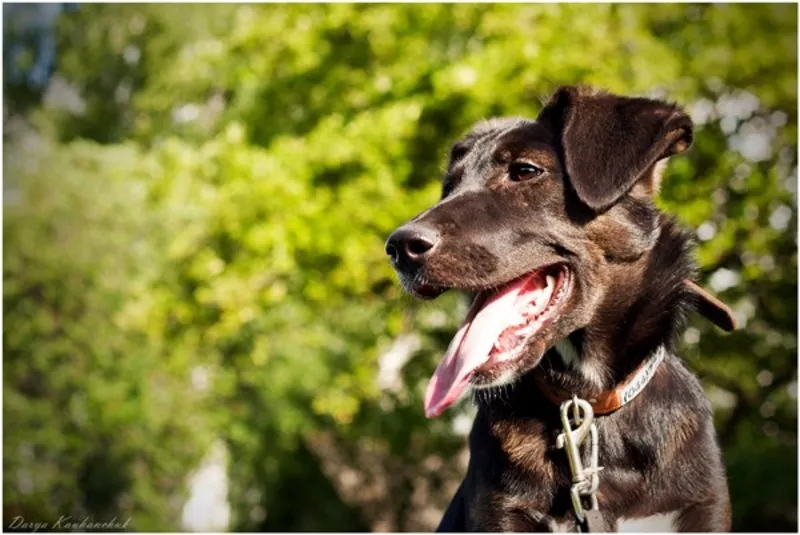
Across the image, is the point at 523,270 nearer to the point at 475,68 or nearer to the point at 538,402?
the point at 538,402

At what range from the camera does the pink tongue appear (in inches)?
124

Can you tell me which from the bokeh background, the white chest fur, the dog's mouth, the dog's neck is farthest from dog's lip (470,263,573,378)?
the bokeh background

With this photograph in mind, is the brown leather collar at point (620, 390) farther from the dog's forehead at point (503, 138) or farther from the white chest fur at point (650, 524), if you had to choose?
the dog's forehead at point (503, 138)

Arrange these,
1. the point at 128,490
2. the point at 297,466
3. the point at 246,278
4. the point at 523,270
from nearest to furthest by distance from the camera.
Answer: the point at 523,270, the point at 246,278, the point at 297,466, the point at 128,490

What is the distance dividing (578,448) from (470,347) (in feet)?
1.68

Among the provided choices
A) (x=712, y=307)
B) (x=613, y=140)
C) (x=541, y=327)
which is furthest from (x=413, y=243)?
(x=712, y=307)

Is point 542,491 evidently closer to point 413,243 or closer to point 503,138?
point 413,243

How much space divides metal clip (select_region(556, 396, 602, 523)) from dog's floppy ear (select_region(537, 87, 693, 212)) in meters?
0.68

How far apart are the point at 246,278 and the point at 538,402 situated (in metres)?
7.59

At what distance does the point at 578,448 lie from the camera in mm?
3330

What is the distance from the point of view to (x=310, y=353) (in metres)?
14.7

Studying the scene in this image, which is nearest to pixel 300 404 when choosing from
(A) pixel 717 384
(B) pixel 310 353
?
(B) pixel 310 353

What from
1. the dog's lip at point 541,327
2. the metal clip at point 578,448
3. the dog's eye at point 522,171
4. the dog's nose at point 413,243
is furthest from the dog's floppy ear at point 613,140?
the metal clip at point 578,448

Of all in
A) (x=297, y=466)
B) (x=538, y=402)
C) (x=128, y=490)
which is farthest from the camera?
(x=128, y=490)
